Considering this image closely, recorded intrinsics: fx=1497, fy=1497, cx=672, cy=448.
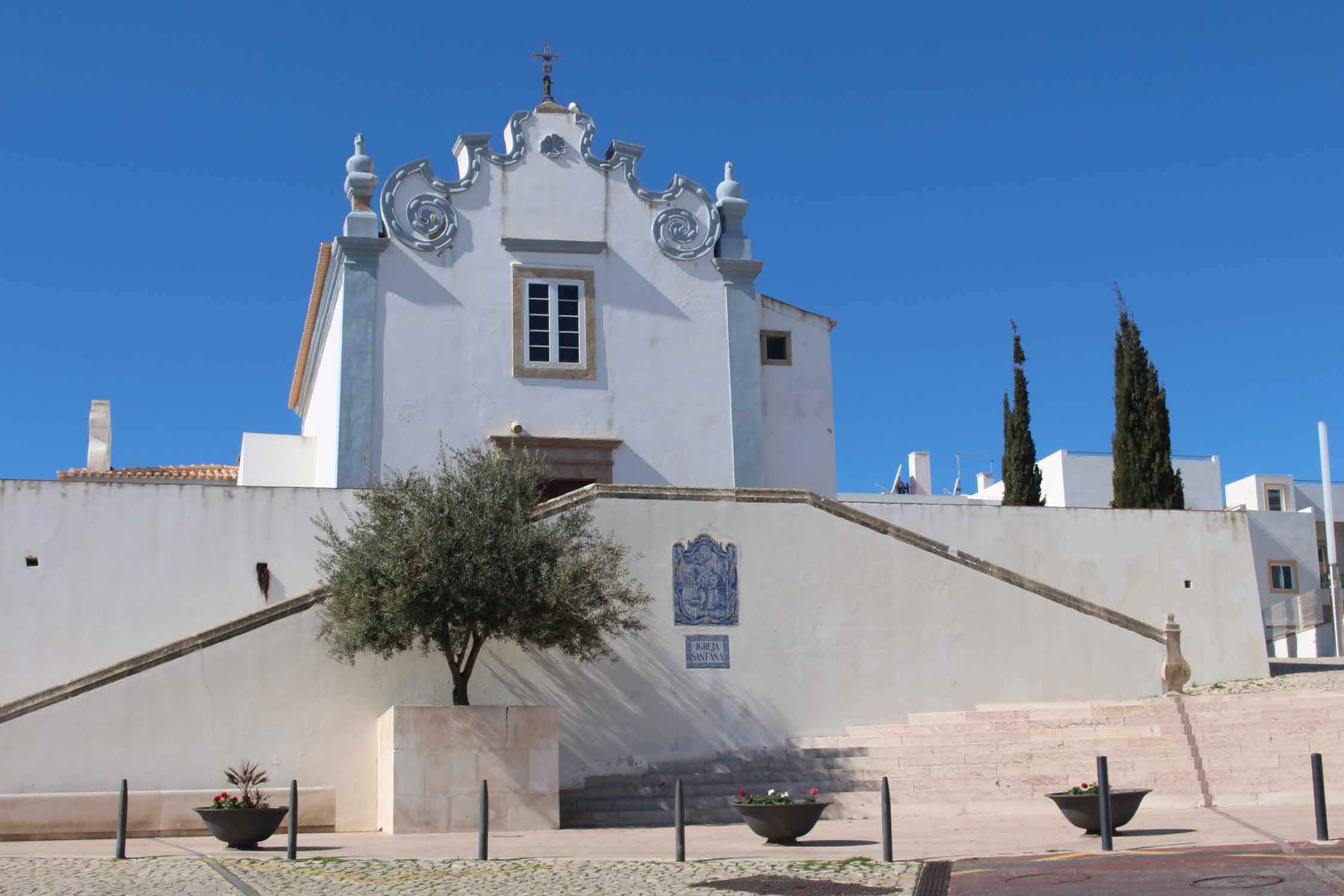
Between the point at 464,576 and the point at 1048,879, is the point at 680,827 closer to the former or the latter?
the point at 1048,879

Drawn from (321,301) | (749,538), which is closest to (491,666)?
(749,538)

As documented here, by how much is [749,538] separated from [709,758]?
3.18 metres

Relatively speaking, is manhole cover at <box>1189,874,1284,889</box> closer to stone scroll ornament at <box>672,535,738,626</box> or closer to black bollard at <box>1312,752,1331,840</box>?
black bollard at <box>1312,752,1331,840</box>

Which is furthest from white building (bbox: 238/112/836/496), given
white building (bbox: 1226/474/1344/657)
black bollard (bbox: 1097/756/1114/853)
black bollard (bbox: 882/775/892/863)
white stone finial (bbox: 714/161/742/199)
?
white building (bbox: 1226/474/1344/657)

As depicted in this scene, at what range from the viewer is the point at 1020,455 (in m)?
36.1

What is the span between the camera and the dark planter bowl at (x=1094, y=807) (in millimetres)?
14344

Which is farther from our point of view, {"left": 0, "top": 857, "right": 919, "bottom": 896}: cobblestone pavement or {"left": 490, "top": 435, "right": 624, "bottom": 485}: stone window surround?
{"left": 490, "top": 435, "right": 624, "bottom": 485}: stone window surround

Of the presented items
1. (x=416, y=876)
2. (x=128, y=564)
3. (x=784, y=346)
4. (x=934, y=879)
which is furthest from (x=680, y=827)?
(x=784, y=346)

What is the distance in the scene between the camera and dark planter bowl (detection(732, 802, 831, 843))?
14.6m

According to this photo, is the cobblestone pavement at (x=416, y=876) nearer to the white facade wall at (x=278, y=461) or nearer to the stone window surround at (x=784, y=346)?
the white facade wall at (x=278, y=461)

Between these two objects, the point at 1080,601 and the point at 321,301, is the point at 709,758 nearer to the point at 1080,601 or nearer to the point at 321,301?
the point at 1080,601

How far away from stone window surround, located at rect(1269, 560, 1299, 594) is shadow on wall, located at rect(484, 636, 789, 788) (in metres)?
28.6

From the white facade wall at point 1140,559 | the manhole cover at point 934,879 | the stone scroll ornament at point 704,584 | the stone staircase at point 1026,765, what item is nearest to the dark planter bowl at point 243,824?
the stone staircase at point 1026,765

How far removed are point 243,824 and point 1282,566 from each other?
37.6 metres
